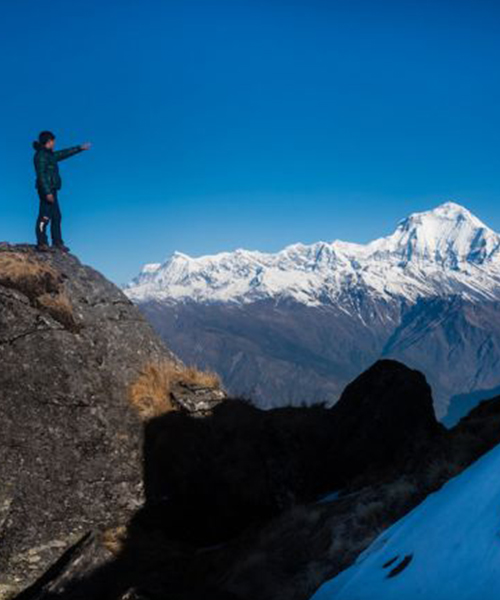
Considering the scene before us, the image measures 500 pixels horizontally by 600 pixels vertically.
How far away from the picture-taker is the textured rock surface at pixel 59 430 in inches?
579

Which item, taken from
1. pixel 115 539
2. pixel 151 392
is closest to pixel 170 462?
pixel 151 392

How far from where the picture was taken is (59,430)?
16391 mm

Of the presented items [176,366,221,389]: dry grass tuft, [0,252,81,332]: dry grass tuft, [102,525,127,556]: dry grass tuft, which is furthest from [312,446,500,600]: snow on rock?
[0,252,81,332]: dry grass tuft

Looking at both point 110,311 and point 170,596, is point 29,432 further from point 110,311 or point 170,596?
point 170,596

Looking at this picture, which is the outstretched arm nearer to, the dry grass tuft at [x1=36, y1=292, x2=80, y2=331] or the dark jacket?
the dark jacket

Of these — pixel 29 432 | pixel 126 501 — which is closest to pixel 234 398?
pixel 126 501

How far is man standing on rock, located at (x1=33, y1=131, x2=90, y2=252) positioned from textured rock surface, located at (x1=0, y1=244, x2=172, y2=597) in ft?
10.9

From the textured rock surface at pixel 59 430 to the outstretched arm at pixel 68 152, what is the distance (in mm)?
4856

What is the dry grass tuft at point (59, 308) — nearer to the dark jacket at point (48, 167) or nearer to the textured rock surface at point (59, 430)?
the textured rock surface at point (59, 430)

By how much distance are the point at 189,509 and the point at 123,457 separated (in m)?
2.31

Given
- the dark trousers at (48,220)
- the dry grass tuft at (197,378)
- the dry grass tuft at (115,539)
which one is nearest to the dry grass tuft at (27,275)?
the dark trousers at (48,220)

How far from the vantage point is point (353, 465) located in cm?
1678

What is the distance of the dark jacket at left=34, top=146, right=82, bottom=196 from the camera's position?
21516 mm

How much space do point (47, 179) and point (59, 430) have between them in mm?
9647
